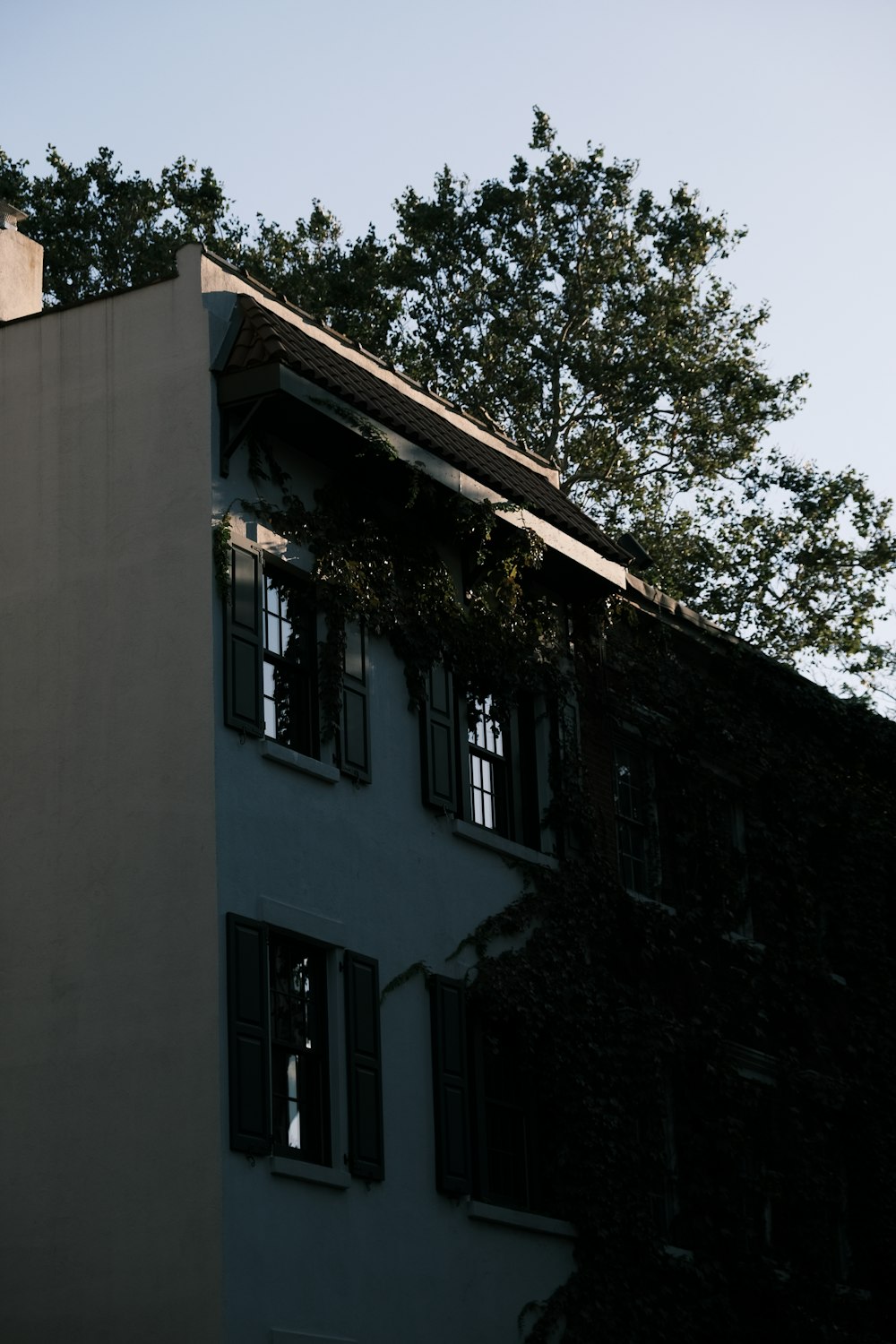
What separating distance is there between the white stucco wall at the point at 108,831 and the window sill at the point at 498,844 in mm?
3399

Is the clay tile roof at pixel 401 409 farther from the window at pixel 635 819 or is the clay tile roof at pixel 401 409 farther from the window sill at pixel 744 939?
the window sill at pixel 744 939

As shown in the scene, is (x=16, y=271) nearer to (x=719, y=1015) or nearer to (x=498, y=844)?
(x=498, y=844)

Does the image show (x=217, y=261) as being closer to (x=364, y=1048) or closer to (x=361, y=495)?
(x=361, y=495)

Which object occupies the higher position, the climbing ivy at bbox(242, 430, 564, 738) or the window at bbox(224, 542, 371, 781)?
the climbing ivy at bbox(242, 430, 564, 738)

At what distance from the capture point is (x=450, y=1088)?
1550cm

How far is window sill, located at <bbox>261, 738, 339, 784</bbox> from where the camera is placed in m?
14.4

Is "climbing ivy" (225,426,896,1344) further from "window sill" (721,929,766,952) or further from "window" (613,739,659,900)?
"window" (613,739,659,900)

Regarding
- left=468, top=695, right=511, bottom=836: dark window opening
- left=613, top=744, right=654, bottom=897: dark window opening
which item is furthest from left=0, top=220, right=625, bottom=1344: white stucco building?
left=613, top=744, right=654, bottom=897: dark window opening

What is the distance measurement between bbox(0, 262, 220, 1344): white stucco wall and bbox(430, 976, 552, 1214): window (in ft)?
9.67

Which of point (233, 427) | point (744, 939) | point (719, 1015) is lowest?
point (719, 1015)

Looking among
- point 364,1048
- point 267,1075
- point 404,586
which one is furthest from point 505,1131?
point 404,586

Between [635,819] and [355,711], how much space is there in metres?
5.12

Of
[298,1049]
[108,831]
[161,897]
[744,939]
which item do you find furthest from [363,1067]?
[744,939]

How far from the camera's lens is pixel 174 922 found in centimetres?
1359
